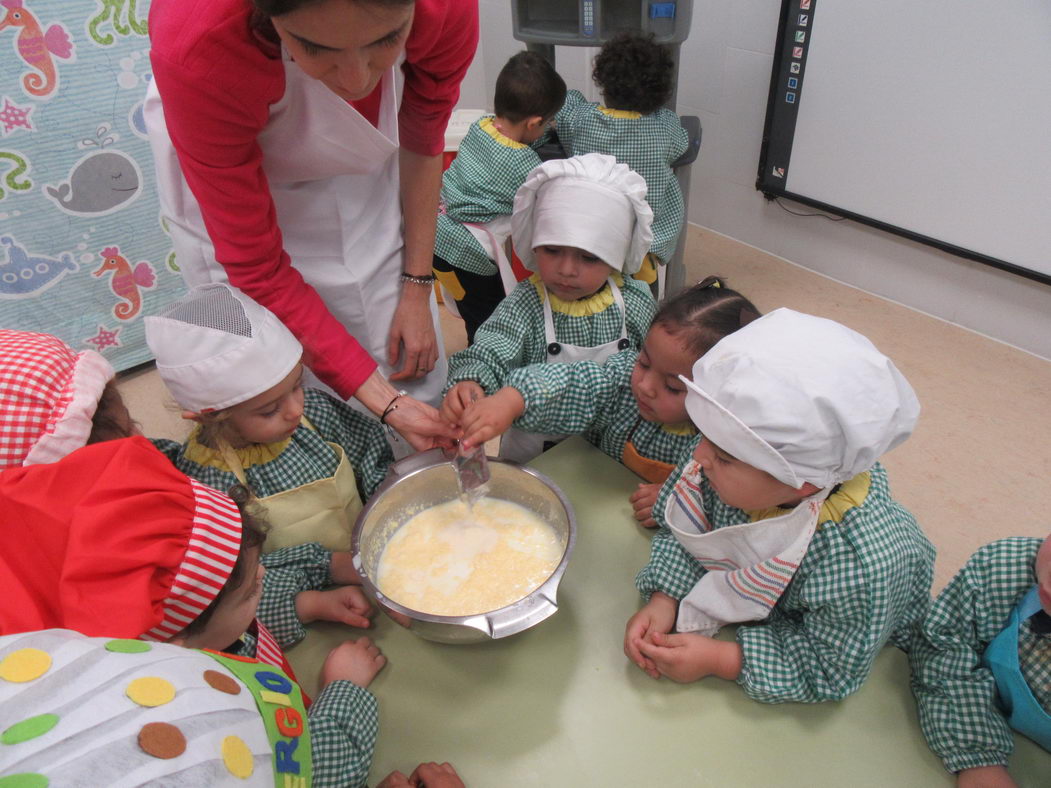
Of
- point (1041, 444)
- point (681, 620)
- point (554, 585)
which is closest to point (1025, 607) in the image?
point (681, 620)

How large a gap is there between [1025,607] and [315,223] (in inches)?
45.7

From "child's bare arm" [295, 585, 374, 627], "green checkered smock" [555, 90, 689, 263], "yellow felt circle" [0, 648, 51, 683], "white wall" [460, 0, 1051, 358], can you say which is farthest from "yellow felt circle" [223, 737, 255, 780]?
"white wall" [460, 0, 1051, 358]

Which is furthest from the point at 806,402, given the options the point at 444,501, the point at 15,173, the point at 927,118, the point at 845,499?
the point at 15,173

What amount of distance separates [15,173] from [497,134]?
4.76ft

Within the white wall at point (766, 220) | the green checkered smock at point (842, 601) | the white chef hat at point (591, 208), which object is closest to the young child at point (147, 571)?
the green checkered smock at point (842, 601)

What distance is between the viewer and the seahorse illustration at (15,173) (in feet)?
6.79

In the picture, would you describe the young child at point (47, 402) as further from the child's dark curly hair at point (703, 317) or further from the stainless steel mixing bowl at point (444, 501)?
the child's dark curly hair at point (703, 317)

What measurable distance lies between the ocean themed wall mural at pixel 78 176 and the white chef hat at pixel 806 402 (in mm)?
2197

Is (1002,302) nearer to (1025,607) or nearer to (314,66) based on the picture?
(1025,607)

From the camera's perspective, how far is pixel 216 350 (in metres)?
0.97

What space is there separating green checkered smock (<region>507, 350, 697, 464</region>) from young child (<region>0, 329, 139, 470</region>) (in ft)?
2.07

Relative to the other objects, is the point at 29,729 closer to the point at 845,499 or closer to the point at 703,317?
the point at 845,499

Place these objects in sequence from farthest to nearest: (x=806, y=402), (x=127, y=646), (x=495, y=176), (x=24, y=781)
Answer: (x=495, y=176)
(x=806, y=402)
(x=127, y=646)
(x=24, y=781)

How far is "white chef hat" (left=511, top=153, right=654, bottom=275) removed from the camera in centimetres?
139
